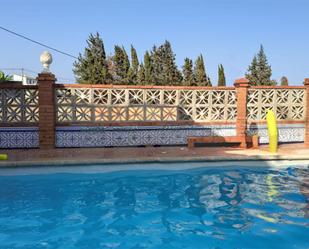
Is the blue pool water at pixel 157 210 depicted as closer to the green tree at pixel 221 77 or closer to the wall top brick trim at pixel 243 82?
the wall top brick trim at pixel 243 82

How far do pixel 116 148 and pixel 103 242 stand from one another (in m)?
4.94

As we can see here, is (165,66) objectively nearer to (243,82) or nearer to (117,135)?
(243,82)

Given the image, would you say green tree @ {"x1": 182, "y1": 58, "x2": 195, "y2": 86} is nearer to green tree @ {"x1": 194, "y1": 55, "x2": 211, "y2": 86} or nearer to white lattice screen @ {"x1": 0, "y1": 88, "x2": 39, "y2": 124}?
green tree @ {"x1": 194, "y1": 55, "x2": 211, "y2": 86}

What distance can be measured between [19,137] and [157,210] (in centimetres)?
522

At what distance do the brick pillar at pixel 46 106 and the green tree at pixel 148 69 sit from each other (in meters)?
17.0

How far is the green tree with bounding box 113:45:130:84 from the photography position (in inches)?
997

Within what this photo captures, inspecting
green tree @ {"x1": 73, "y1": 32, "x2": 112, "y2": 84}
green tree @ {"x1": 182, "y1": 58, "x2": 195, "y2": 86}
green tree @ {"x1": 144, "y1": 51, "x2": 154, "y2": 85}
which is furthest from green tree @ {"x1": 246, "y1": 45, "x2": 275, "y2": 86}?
green tree @ {"x1": 73, "y1": 32, "x2": 112, "y2": 84}

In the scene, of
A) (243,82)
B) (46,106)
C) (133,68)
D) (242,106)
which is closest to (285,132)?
(242,106)

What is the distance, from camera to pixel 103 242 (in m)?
3.69

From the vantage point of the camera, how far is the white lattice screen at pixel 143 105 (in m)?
8.51

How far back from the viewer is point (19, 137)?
8.30 meters

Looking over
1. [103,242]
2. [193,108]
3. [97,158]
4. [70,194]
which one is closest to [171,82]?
[193,108]

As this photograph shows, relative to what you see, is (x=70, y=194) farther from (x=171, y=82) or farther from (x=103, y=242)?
(x=171, y=82)

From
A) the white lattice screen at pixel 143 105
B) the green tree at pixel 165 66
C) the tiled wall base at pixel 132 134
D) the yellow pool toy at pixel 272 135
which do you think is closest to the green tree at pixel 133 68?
the green tree at pixel 165 66
